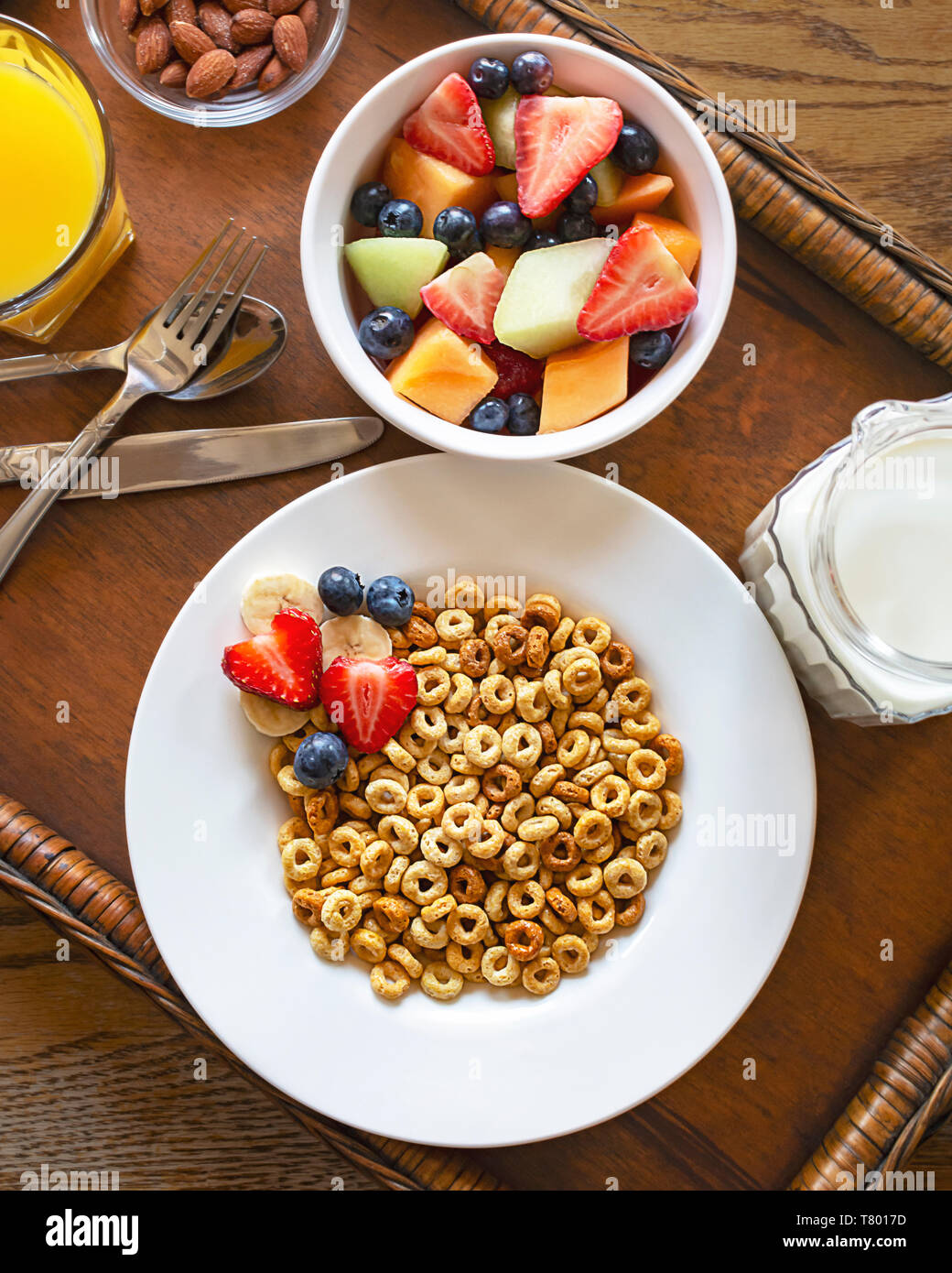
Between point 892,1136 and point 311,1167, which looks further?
point 311,1167

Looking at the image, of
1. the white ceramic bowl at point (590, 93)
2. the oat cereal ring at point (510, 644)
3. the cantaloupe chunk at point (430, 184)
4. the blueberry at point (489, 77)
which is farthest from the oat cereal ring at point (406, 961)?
the blueberry at point (489, 77)

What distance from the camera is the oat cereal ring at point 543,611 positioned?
38.0 inches

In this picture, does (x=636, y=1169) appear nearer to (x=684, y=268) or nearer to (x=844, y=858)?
(x=844, y=858)

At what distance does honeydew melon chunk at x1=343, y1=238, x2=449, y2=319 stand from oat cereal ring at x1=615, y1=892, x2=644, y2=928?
64 cm

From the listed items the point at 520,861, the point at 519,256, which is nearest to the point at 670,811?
the point at 520,861

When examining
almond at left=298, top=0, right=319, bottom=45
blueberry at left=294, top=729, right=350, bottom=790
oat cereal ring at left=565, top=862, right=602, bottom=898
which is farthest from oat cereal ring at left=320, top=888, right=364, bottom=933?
almond at left=298, top=0, right=319, bottom=45

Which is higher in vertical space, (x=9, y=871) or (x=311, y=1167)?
(x=9, y=871)

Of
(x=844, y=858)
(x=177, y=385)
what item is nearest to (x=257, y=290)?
(x=177, y=385)

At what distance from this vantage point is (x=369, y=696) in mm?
923

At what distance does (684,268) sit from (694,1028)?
2.45 ft

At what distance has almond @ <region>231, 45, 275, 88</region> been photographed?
948 millimetres

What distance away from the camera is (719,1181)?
1012mm

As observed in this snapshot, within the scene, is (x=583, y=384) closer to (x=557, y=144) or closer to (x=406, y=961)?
(x=557, y=144)

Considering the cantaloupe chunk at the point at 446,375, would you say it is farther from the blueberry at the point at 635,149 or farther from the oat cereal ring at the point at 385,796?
the oat cereal ring at the point at 385,796
